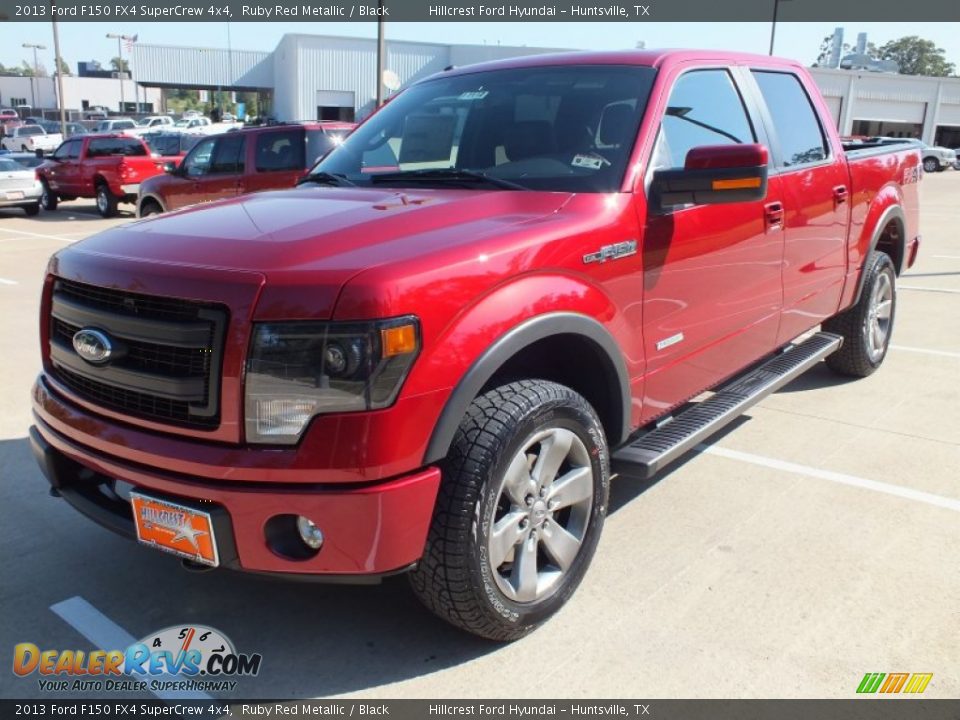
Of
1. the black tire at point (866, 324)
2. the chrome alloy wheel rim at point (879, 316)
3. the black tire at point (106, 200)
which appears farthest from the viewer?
the black tire at point (106, 200)

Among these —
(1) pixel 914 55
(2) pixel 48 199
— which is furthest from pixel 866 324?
(1) pixel 914 55

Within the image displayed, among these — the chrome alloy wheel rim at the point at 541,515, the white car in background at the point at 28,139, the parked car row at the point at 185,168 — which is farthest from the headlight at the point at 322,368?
the white car in background at the point at 28,139

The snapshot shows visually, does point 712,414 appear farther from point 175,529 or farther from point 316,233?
point 175,529

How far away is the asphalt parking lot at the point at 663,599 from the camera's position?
270 cm

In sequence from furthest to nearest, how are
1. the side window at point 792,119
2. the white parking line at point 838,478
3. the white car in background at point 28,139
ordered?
the white car in background at point 28,139 < the side window at point 792,119 < the white parking line at point 838,478

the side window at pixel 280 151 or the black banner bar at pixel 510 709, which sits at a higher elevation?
the side window at pixel 280 151

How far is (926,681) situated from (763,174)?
1788 mm

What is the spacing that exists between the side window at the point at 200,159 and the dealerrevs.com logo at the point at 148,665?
449 inches

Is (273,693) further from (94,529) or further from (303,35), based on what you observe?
(303,35)

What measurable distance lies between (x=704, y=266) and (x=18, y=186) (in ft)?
61.1

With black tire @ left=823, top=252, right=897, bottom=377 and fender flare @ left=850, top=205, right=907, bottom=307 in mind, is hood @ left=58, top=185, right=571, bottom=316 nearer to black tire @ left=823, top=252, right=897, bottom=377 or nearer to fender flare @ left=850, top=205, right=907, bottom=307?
fender flare @ left=850, top=205, right=907, bottom=307

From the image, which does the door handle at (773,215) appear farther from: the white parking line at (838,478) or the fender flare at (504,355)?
the fender flare at (504,355)

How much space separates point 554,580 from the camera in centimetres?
294

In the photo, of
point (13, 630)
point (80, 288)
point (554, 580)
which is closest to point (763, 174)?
point (554, 580)
